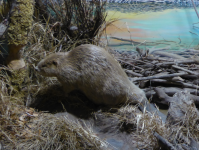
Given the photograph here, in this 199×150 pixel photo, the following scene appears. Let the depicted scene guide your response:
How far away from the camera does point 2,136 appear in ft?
6.85

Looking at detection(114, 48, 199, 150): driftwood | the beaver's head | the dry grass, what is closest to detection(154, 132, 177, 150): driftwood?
detection(114, 48, 199, 150): driftwood

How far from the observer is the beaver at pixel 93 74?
2.68 m

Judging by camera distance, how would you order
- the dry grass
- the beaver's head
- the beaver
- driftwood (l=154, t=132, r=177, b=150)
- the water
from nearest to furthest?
driftwood (l=154, t=132, r=177, b=150) → the dry grass → the beaver → the beaver's head → the water

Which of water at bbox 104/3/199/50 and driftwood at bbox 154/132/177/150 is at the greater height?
water at bbox 104/3/199/50

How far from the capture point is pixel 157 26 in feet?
15.9

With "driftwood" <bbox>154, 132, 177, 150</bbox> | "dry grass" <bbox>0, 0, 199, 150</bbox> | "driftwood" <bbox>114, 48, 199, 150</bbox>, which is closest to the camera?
"driftwood" <bbox>154, 132, 177, 150</bbox>

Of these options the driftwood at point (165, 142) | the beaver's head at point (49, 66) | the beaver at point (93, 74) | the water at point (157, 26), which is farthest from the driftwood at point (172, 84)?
the beaver's head at point (49, 66)

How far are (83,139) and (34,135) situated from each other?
1.74 feet

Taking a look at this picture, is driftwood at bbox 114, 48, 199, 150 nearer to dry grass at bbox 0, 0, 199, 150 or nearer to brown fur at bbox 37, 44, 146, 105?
dry grass at bbox 0, 0, 199, 150

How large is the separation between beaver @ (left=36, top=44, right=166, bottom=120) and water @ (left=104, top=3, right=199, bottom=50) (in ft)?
6.73

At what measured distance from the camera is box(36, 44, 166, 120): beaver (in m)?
2.68

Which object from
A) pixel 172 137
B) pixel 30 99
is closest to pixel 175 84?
pixel 172 137

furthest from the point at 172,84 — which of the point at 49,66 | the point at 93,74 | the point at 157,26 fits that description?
the point at 49,66

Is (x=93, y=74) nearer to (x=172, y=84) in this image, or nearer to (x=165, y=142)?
(x=165, y=142)
